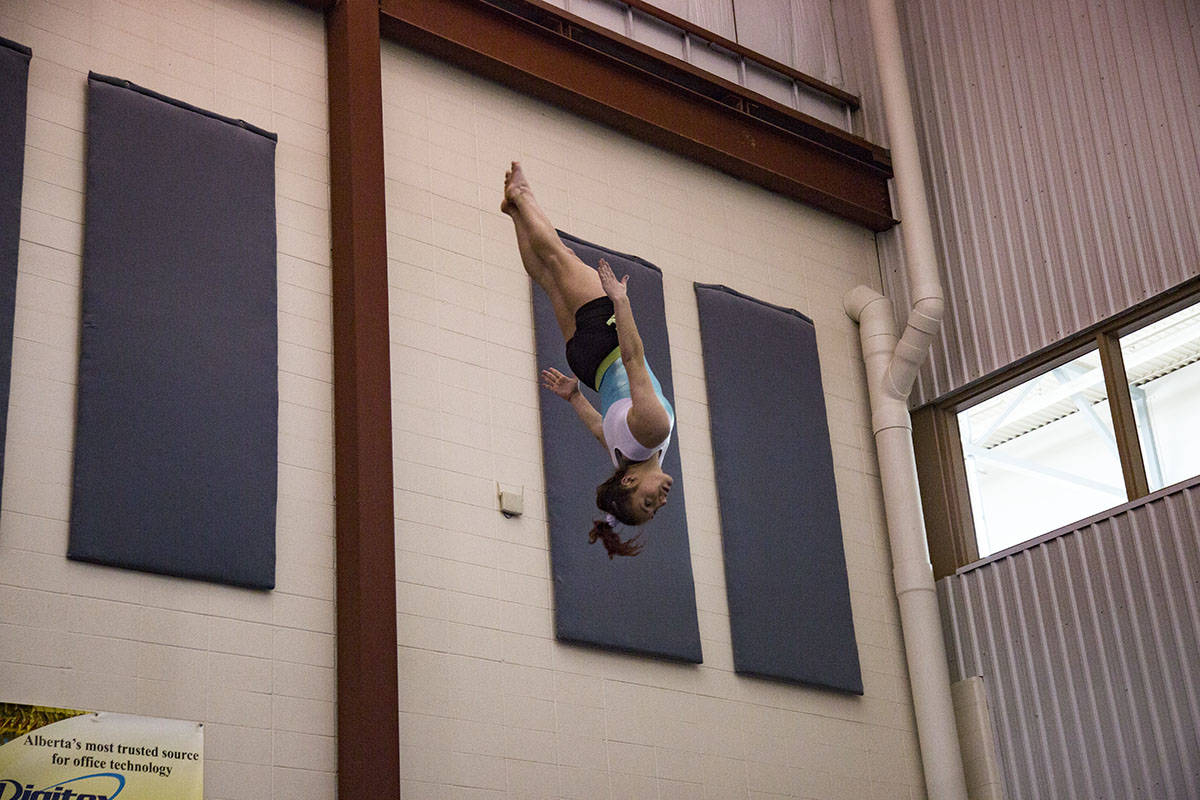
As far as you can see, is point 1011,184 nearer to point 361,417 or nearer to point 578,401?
point 578,401

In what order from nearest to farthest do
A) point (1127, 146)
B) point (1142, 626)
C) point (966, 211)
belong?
point (1142, 626) → point (1127, 146) → point (966, 211)

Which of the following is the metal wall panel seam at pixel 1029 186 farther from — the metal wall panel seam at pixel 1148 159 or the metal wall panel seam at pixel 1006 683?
the metal wall panel seam at pixel 1006 683

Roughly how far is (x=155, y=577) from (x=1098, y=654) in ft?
18.2

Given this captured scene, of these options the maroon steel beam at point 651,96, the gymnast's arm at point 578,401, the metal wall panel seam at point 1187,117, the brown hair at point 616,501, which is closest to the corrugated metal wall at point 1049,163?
the metal wall panel seam at point 1187,117

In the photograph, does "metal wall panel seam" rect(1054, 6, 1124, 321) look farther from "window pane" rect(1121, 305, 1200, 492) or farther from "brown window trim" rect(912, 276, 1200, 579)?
"window pane" rect(1121, 305, 1200, 492)

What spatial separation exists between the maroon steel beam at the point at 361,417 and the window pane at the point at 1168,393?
15.6 ft

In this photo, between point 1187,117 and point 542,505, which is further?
point 1187,117

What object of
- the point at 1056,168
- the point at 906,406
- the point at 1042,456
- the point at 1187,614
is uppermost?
the point at 1056,168

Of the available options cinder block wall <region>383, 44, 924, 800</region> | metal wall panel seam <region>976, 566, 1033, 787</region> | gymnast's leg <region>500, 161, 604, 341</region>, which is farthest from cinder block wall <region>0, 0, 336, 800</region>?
metal wall panel seam <region>976, 566, 1033, 787</region>

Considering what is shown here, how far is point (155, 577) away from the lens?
6.88 m

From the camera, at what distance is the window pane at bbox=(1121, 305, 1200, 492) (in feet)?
28.9

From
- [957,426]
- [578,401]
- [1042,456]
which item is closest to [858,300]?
[957,426]

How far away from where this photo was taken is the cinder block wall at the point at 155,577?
6586 millimetres

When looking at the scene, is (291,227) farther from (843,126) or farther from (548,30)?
(843,126)
